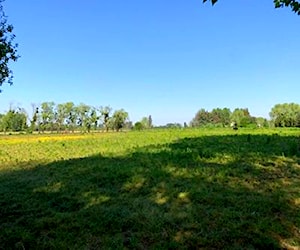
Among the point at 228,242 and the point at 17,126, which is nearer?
the point at 228,242

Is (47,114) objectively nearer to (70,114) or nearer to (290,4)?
(70,114)

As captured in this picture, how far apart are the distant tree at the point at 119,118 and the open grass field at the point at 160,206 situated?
102 meters

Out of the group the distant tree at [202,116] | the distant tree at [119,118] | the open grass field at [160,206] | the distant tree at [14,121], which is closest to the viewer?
the open grass field at [160,206]

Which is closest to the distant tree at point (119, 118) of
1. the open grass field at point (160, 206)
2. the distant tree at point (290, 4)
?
the open grass field at point (160, 206)

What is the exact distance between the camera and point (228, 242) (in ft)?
18.0

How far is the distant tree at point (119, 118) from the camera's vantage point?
373 feet

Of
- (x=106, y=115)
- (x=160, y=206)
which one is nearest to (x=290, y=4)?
(x=160, y=206)

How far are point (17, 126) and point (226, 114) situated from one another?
74.9m

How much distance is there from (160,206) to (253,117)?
115697 millimetres

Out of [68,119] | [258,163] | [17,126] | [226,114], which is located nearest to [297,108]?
[226,114]

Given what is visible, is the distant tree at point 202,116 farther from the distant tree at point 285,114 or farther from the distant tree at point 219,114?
the distant tree at point 285,114

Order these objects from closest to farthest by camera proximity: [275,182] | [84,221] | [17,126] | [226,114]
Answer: [84,221] < [275,182] < [17,126] < [226,114]

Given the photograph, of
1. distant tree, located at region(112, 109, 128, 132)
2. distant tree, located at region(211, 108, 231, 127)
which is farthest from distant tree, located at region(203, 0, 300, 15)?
distant tree, located at region(211, 108, 231, 127)

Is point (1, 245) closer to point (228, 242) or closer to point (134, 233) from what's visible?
point (134, 233)
